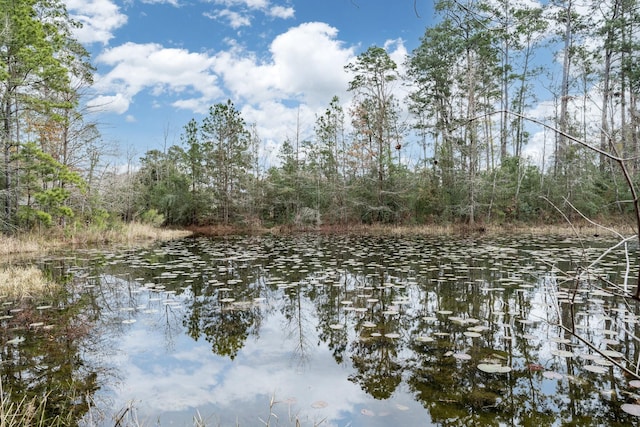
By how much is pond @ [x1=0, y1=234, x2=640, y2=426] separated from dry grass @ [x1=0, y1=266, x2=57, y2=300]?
38cm

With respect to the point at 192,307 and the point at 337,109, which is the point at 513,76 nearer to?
the point at 337,109

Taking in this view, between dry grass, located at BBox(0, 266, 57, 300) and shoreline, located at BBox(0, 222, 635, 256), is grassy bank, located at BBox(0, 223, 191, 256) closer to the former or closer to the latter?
shoreline, located at BBox(0, 222, 635, 256)

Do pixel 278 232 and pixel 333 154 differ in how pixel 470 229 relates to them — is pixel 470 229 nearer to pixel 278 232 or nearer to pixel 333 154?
pixel 333 154

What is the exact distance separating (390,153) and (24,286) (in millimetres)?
16900

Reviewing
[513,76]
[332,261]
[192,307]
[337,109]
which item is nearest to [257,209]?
[337,109]

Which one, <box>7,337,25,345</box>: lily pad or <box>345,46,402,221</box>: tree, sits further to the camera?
<box>345,46,402,221</box>: tree

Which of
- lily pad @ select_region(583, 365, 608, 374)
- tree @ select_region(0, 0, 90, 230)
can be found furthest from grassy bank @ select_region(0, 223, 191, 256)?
lily pad @ select_region(583, 365, 608, 374)

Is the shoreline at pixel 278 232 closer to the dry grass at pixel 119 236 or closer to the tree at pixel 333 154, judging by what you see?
the dry grass at pixel 119 236

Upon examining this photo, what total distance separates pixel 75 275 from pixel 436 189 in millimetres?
16184

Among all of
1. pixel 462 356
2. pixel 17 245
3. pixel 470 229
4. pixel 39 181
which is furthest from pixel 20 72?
pixel 470 229

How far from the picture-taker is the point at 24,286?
19.0 ft

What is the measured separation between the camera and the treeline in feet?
45.6

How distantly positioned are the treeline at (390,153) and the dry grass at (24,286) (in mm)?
6400

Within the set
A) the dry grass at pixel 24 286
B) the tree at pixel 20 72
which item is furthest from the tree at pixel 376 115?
the dry grass at pixel 24 286
